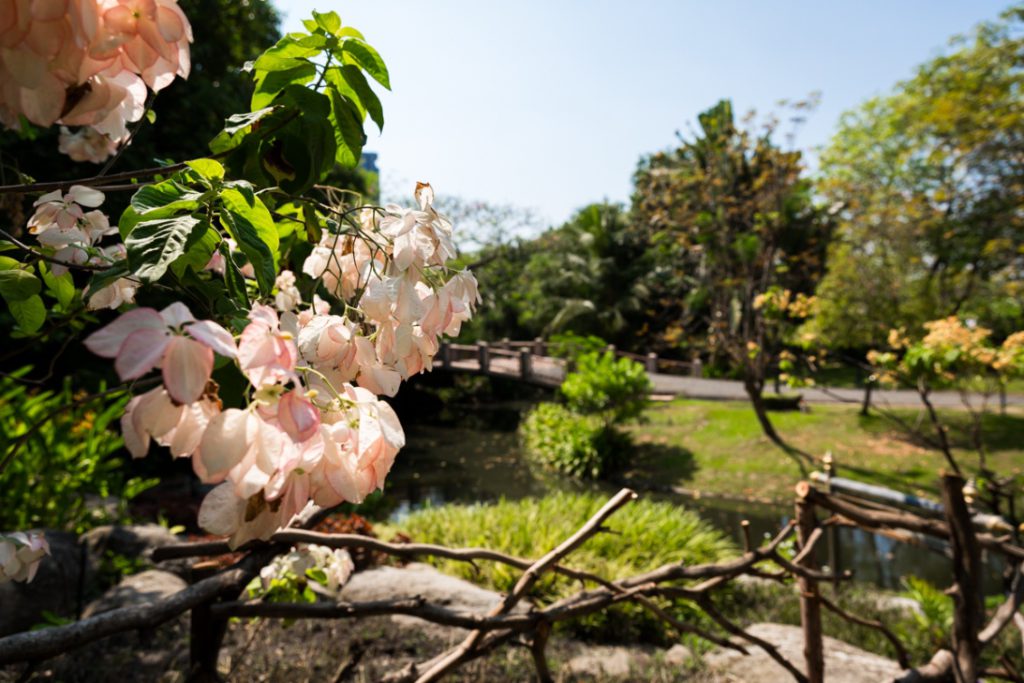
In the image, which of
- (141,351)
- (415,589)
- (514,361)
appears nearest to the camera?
(141,351)

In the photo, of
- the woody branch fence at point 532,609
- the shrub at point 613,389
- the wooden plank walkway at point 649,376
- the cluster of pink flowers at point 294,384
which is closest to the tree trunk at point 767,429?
the shrub at point 613,389

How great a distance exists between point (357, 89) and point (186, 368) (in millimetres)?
536

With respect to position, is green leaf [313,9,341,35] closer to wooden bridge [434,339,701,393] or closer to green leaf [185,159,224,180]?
green leaf [185,159,224,180]

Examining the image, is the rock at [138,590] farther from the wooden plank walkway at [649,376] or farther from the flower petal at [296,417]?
the wooden plank walkway at [649,376]

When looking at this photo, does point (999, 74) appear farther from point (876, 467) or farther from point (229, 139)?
point (229, 139)

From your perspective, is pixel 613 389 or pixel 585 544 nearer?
pixel 585 544

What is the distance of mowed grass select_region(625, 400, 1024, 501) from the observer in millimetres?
9750

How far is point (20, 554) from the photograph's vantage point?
84 cm

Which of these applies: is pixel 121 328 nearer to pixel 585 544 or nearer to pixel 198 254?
pixel 198 254

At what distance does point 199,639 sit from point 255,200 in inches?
37.9

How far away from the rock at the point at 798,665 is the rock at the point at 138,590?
2.89 m

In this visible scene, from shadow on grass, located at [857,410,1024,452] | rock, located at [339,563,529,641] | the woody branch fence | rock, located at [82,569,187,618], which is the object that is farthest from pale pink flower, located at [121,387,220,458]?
shadow on grass, located at [857,410,1024,452]

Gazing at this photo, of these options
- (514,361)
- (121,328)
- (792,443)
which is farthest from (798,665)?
(514,361)

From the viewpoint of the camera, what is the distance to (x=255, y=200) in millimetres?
579
